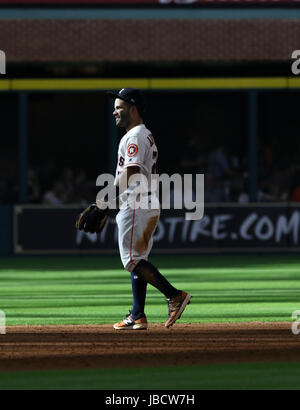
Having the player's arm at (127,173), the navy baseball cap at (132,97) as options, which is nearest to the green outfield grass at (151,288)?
the player's arm at (127,173)

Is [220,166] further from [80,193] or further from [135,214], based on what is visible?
[135,214]

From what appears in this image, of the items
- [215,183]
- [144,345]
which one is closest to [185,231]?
[215,183]

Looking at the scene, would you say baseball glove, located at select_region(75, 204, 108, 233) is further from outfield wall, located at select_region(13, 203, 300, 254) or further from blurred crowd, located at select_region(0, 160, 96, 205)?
blurred crowd, located at select_region(0, 160, 96, 205)

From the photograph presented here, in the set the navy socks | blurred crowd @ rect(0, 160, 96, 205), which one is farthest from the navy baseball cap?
blurred crowd @ rect(0, 160, 96, 205)

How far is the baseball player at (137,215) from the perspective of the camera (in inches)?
386

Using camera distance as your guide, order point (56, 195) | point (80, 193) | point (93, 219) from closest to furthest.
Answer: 1. point (93, 219)
2. point (56, 195)
3. point (80, 193)

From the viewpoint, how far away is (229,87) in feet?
74.5

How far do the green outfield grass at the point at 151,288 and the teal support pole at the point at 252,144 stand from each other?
2.31 metres

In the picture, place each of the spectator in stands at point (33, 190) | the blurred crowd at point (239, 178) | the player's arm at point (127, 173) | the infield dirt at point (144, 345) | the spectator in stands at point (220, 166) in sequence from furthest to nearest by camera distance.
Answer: the spectator in stands at point (220, 166) → the spectator in stands at point (33, 190) → the blurred crowd at point (239, 178) → the player's arm at point (127, 173) → the infield dirt at point (144, 345)

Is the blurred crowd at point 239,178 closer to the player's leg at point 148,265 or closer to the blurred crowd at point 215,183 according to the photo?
the blurred crowd at point 215,183

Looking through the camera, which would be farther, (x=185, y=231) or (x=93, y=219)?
(x=185, y=231)

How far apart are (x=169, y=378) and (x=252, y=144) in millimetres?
15321

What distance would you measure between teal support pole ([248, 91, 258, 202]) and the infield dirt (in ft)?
39.8

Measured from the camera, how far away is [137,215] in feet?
32.7
